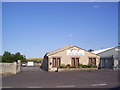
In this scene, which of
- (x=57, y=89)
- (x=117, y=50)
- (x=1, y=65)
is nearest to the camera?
(x=57, y=89)

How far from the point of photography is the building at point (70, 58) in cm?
3721

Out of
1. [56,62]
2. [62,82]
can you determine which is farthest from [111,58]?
[62,82]

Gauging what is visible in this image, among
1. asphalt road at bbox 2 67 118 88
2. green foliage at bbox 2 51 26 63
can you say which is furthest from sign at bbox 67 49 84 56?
green foliage at bbox 2 51 26 63

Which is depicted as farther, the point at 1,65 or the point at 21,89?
the point at 1,65

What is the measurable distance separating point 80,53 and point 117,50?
391 inches

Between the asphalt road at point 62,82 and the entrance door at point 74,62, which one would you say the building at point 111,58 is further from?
the asphalt road at point 62,82

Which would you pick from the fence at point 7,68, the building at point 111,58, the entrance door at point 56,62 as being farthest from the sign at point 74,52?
the fence at point 7,68

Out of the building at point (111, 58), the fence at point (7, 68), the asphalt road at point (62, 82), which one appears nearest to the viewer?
the asphalt road at point (62, 82)

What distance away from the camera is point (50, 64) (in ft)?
121

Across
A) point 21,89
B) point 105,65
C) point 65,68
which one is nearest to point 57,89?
point 21,89

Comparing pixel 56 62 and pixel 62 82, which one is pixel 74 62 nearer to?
pixel 56 62

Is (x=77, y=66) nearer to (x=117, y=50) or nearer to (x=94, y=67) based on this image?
(x=94, y=67)

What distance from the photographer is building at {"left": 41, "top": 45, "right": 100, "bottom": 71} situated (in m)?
37.2

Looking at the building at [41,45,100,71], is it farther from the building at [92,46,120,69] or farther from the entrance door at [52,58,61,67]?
the building at [92,46,120,69]
